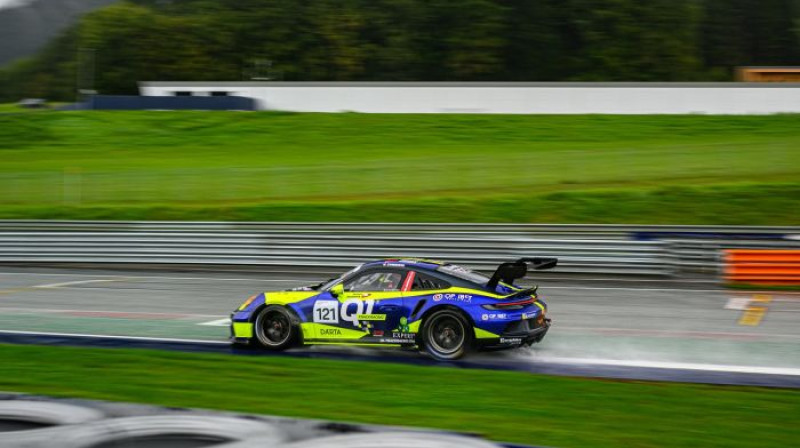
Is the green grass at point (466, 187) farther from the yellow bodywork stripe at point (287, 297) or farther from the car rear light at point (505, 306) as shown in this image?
the car rear light at point (505, 306)

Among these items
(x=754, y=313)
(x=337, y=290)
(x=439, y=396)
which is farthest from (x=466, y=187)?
(x=439, y=396)

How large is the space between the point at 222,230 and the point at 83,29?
65.1 metres

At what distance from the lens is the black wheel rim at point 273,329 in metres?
11.9

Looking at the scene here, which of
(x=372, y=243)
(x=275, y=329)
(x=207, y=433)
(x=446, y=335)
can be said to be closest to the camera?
(x=207, y=433)

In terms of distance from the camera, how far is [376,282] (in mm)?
11469

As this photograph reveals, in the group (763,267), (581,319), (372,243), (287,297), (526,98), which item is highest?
(526,98)

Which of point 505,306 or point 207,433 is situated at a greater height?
point 505,306

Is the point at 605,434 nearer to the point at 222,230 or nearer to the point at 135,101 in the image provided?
the point at 222,230

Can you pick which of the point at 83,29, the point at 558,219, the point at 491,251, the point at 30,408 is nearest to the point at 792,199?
the point at 558,219

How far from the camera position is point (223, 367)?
35.1 feet

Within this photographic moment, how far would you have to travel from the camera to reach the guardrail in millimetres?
18812

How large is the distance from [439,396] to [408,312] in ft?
7.19

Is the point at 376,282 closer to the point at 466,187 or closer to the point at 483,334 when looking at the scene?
the point at 483,334

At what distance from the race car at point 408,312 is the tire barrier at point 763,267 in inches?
309
